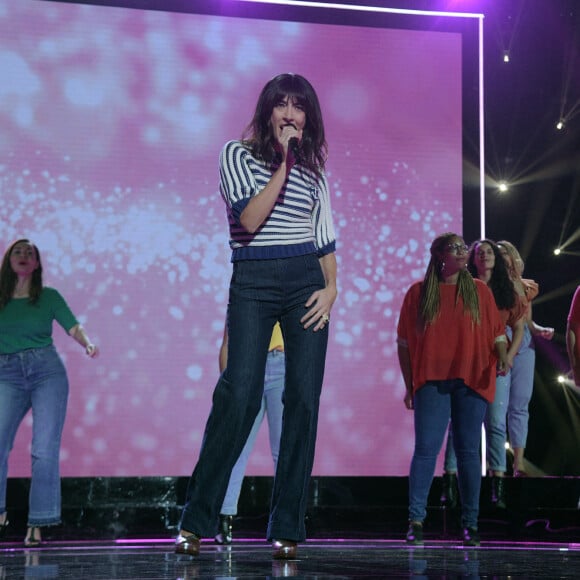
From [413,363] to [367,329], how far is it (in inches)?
61.7

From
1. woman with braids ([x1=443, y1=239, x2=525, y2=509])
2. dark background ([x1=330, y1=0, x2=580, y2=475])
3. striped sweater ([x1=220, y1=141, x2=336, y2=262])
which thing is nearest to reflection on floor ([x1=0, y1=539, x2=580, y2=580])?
striped sweater ([x1=220, y1=141, x2=336, y2=262])

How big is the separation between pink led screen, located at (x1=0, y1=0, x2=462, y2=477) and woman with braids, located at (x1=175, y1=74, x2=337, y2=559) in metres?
2.97

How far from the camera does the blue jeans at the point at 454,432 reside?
3941 mm

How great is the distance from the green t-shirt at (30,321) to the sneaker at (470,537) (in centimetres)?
192

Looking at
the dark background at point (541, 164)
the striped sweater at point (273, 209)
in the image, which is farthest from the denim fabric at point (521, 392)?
the striped sweater at point (273, 209)

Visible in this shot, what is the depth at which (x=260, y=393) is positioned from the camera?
2428mm

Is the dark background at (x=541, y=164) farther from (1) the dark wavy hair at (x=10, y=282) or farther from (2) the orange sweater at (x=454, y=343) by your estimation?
(1) the dark wavy hair at (x=10, y=282)

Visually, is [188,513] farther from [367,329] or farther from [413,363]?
[367,329]

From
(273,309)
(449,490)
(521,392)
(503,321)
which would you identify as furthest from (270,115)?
(521,392)

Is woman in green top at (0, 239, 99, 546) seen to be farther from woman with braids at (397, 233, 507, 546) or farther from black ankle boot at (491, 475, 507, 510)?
black ankle boot at (491, 475, 507, 510)

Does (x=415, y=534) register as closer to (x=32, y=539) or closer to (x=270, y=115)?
(x=32, y=539)

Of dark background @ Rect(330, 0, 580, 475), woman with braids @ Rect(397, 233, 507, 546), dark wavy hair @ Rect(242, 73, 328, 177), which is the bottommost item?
woman with braids @ Rect(397, 233, 507, 546)

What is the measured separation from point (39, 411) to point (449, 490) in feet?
7.70

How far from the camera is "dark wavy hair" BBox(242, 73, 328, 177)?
2.47 metres
